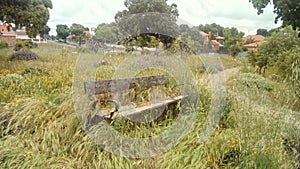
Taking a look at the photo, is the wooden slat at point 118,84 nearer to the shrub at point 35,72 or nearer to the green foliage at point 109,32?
the green foliage at point 109,32

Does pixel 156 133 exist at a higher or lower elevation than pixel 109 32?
lower

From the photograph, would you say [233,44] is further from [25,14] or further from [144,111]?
[144,111]

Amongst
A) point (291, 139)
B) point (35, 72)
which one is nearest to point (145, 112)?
point (291, 139)

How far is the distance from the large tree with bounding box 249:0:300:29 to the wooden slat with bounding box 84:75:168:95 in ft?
26.6

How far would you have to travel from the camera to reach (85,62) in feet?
12.1

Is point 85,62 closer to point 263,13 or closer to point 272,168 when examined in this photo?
point 272,168

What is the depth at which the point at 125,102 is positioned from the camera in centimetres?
310

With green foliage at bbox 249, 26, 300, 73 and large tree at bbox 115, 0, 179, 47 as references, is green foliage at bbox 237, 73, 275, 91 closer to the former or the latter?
large tree at bbox 115, 0, 179, 47

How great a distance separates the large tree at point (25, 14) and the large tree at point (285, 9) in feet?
27.1

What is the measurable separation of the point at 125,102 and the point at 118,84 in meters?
0.28

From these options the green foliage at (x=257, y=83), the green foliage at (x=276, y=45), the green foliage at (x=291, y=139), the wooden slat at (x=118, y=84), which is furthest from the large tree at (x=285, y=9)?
the green foliage at (x=291, y=139)

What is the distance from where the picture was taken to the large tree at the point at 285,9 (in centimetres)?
948

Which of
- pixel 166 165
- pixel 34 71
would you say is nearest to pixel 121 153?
pixel 166 165

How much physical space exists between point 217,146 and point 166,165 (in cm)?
48
